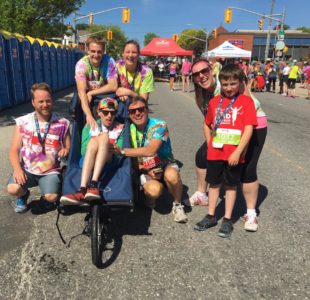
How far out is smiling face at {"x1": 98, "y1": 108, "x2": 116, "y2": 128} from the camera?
11.7 ft

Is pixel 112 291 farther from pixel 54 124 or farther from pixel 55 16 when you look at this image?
pixel 55 16

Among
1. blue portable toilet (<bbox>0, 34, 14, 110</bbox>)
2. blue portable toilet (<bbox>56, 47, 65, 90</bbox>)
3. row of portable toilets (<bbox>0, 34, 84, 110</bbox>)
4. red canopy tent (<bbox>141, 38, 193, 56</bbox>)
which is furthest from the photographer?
red canopy tent (<bbox>141, 38, 193, 56</bbox>)

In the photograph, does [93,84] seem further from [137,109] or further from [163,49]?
[163,49]

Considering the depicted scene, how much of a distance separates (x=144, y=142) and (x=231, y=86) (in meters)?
1.12

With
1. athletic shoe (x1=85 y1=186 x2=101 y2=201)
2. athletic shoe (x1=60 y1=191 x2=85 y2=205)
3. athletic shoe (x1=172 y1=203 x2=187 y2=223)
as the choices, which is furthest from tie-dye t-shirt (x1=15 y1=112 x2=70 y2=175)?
athletic shoe (x1=172 y1=203 x2=187 y2=223)

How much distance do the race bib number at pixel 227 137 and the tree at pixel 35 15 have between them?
67.7 feet

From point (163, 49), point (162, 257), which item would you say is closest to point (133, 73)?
point (162, 257)

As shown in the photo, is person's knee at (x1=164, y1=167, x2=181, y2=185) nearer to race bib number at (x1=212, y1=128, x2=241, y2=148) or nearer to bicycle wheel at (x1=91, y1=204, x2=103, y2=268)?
race bib number at (x1=212, y1=128, x2=241, y2=148)

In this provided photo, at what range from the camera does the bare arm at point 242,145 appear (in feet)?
10.4

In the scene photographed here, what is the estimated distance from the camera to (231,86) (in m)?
3.20

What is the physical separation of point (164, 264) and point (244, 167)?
1270 mm

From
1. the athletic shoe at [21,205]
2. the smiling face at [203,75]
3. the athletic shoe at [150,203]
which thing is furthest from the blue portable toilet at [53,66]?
the smiling face at [203,75]

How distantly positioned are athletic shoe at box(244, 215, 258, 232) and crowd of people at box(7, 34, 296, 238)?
A: 0.01m

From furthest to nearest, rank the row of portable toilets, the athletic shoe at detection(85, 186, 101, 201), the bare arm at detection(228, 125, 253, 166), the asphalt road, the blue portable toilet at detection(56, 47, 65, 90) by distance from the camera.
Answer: the blue portable toilet at detection(56, 47, 65, 90) < the row of portable toilets < the bare arm at detection(228, 125, 253, 166) < the athletic shoe at detection(85, 186, 101, 201) < the asphalt road
